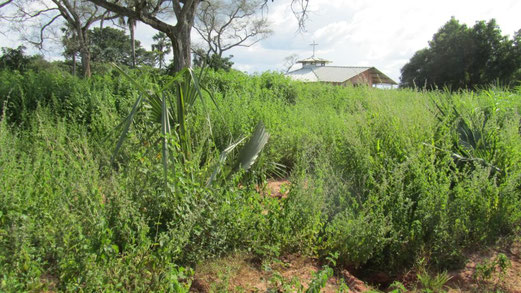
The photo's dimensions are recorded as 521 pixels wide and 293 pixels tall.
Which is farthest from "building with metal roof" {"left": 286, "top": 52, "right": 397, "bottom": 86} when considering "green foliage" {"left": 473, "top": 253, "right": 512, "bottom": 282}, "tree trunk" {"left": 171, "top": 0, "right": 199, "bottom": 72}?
"green foliage" {"left": 473, "top": 253, "right": 512, "bottom": 282}

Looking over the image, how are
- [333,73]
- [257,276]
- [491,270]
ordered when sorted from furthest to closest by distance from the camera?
[333,73] → [491,270] → [257,276]

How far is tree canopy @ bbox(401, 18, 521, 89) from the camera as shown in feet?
98.9

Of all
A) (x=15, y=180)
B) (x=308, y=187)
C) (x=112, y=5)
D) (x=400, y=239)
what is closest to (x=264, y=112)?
(x=308, y=187)

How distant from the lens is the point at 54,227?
2.45 m

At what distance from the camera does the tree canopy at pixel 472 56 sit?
30156 millimetres

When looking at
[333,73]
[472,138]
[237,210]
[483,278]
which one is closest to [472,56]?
[333,73]

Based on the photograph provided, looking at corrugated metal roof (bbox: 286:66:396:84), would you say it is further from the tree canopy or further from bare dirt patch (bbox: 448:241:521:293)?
bare dirt patch (bbox: 448:241:521:293)

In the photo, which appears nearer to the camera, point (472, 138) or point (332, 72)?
point (472, 138)

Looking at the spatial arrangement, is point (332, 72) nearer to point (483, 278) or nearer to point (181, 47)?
point (181, 47)

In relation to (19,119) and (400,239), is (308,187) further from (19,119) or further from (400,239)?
(19,119)

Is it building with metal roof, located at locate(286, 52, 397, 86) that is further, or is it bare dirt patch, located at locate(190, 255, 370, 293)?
building with metal roof, located at locate(286, 52, 397, 86)

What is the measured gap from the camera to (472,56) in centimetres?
3089

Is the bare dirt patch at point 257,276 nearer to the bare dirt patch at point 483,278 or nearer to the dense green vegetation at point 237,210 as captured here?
the dense green vegetation at point 237,210

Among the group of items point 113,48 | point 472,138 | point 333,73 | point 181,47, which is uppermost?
point 113,48
